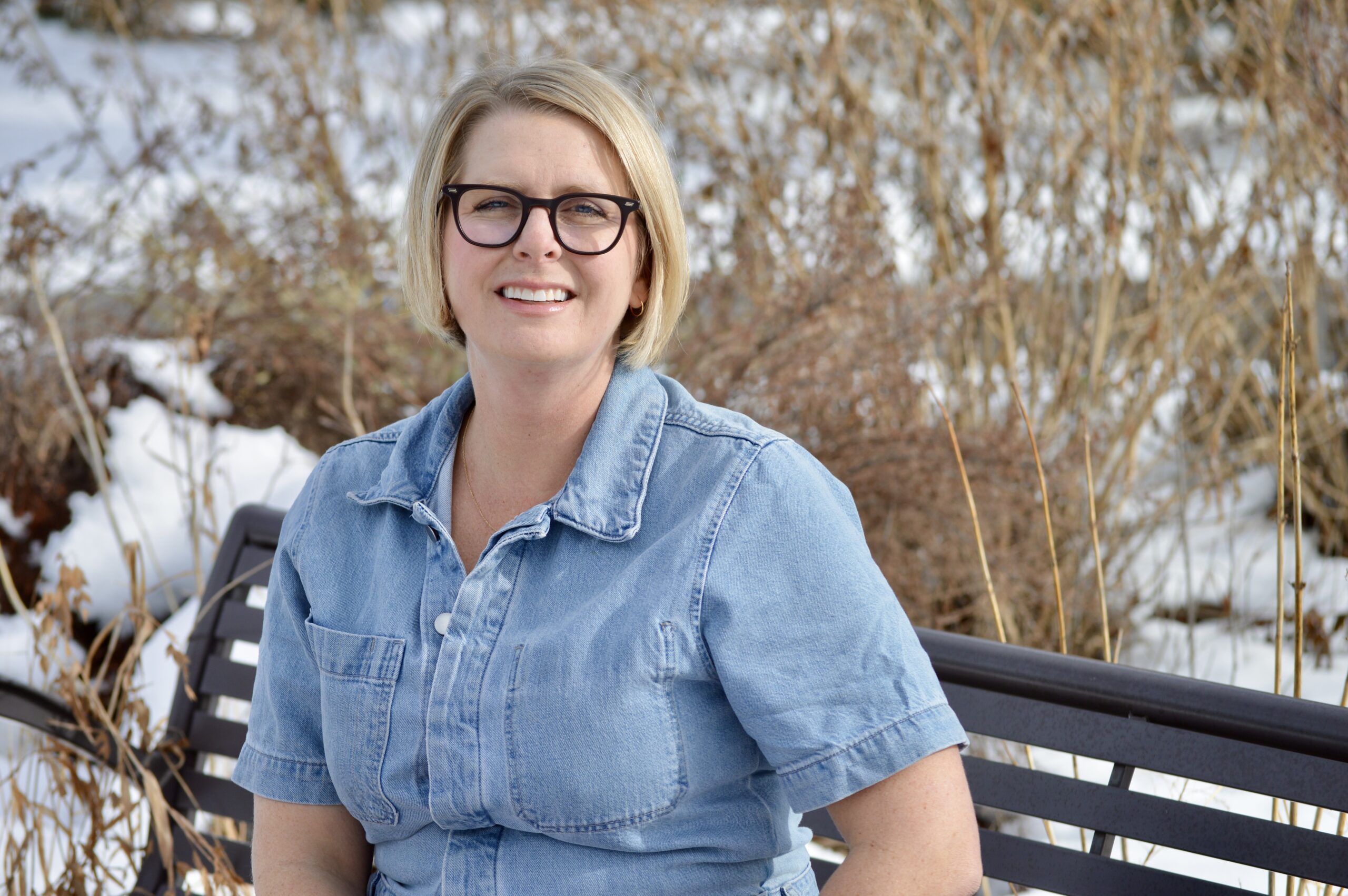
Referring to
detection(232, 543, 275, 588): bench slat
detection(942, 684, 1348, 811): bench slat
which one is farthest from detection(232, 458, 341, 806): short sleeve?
detection(942, 684, 1348, 811): bench slat

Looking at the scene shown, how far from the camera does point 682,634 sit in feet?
4.33

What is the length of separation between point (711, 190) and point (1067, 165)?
1.00m

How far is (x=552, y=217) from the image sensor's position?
4.56 feet

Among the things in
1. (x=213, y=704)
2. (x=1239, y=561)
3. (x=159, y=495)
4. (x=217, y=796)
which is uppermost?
(x=1239, y=561)

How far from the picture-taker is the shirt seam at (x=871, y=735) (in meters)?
1.26

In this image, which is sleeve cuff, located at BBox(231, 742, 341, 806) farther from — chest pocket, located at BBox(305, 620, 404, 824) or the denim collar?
the denim collar

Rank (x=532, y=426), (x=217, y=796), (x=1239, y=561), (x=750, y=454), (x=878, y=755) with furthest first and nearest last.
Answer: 1. (x=1239, y=561)
2. (x=217, y=796)
3. (x=532, y=426)
4. (x=750, y=454)
5. (x=878, y=755)

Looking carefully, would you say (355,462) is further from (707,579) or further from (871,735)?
(871,735)

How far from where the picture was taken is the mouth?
4.58 feet

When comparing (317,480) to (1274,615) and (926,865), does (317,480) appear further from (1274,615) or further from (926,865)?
(1274,615)

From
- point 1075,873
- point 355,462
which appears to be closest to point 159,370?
point 355,462

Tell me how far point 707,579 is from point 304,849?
24.9 inches

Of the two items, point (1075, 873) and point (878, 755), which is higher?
point (878, 755)

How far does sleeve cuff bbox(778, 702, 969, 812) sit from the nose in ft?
2.03
